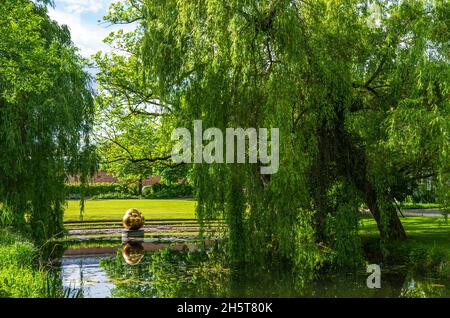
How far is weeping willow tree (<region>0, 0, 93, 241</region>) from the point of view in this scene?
535 inches

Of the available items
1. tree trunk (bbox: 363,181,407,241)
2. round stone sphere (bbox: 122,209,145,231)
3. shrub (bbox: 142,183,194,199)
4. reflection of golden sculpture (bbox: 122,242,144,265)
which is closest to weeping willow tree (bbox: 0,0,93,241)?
reflection of golden sculpture (bbox: 122,242,144,265)

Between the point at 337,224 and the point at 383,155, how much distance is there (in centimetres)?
230

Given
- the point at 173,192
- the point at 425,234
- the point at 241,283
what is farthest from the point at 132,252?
the point at 173,192

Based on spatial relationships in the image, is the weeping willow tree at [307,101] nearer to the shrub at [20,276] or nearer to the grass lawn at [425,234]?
the grass lawn at [425,234]

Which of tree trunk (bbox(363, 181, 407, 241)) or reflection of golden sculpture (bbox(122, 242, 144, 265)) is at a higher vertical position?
tree trunk (bbox(363, 181, 407, 241))

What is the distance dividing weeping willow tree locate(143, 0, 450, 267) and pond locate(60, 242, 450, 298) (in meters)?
0.72

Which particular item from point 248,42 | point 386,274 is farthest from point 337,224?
point 248,42

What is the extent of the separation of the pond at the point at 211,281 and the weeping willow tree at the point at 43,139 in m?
1.89

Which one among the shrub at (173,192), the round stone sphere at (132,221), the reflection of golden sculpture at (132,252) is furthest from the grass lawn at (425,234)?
the shrub at (173,192)

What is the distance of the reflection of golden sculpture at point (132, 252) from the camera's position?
1530 cm

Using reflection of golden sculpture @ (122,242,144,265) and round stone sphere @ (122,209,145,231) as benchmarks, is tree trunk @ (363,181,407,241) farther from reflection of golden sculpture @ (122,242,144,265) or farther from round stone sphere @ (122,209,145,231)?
round stone sphere @ (122,209,145,231)

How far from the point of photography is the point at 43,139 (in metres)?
14.3
